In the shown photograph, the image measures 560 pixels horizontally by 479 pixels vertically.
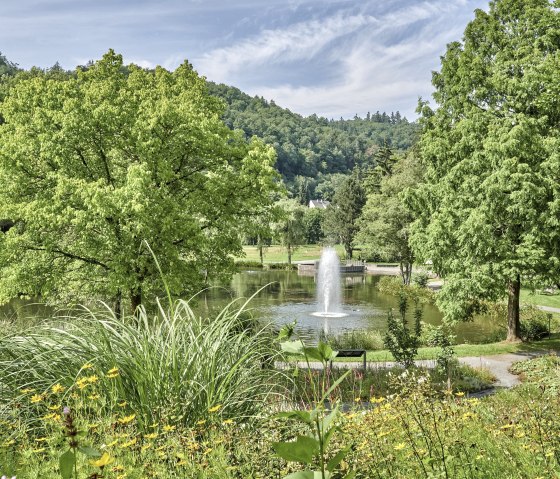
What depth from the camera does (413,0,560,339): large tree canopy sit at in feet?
50.0

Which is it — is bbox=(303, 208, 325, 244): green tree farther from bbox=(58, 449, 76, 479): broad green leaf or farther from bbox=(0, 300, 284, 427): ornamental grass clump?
bbox=(58, 449, 76, 479): broad green leaf

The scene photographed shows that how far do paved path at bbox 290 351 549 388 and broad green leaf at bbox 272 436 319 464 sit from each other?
1130 centimetres

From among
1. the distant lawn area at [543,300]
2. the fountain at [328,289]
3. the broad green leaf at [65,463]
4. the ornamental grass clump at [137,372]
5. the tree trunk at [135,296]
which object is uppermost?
the broad green leaf at [65,463]

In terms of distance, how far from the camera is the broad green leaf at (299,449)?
1.44 metres

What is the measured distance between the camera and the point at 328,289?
40.6 metres

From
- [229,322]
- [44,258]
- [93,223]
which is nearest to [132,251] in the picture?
[93,223]

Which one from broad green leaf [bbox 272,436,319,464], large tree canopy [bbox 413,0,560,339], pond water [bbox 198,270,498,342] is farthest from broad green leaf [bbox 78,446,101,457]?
large tree canopy [bbox 413,0,560,339]

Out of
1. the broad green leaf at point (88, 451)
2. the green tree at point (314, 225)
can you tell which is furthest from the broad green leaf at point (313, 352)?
the green tree at point (314, 225)

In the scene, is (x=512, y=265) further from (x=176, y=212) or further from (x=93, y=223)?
(x=93, y=223)

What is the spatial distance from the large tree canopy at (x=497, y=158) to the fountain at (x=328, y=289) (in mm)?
11915

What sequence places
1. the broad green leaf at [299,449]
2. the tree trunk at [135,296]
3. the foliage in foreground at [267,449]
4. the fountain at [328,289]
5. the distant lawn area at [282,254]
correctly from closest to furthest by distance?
1. the broad green leaf at [299,449]
2. the foliage in foreground at [267,449]
3. the tree trunk at [135,296]
4. the fountain at [328,289]
5. the distant lawn area at [282,254]

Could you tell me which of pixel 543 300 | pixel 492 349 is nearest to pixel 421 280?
pixel 543 300

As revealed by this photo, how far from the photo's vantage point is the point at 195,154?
1512 centimetres

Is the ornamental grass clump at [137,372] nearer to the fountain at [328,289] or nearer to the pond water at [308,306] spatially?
the pond water at [308,306]
